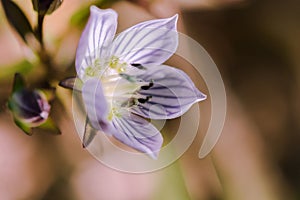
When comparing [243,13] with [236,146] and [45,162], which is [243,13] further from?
[45,162]

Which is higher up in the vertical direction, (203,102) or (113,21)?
(113,21)

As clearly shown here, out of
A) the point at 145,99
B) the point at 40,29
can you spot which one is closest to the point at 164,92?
the point at 145,99

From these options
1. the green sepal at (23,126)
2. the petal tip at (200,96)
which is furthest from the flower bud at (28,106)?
the petal tip at (200,96)

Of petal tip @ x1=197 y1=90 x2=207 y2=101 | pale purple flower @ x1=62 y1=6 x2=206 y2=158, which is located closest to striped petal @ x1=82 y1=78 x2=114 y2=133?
pale purple flower @ x1=62 y1=6 x2=206 y2=158

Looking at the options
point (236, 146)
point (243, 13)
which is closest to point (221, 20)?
point (243, 13)

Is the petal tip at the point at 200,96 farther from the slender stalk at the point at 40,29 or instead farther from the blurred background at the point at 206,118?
the slender stalk at the point at 40,29

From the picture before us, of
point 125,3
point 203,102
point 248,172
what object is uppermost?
point 125,3
